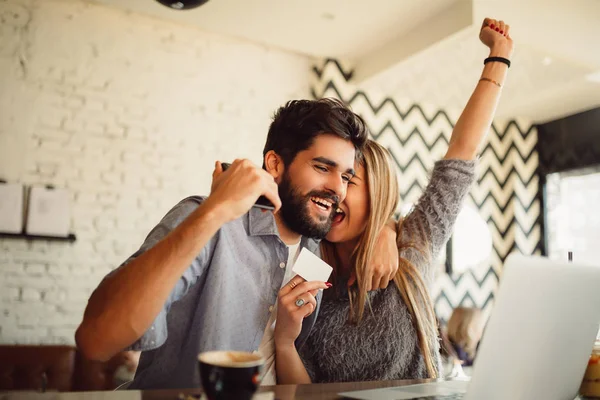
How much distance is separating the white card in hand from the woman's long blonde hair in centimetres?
27

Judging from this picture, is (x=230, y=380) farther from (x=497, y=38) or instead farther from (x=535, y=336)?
(x=497, y=38)

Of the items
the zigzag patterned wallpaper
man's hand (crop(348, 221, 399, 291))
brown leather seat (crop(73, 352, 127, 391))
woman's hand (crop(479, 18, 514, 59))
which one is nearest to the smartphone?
man's hand (crop(348, 221, 399, 291))

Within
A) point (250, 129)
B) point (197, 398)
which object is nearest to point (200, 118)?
point (250, 129)

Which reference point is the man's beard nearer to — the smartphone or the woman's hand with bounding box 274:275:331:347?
the woman's hand with bounding box 274:275:331:347

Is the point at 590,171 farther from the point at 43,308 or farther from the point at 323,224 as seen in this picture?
the point at 43,308

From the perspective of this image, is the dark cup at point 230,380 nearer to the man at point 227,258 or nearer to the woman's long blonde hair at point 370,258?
the man at point 227,258

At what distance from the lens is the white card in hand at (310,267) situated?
4.22 feet

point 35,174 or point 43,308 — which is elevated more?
point 35,174

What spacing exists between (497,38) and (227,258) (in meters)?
1.19

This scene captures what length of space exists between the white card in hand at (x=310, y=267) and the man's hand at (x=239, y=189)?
258 millimetres

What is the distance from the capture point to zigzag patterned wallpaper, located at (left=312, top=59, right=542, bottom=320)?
4.37m

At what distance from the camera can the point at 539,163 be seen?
5.25m

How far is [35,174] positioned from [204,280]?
238 cm

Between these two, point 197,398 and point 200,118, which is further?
point 200,118
